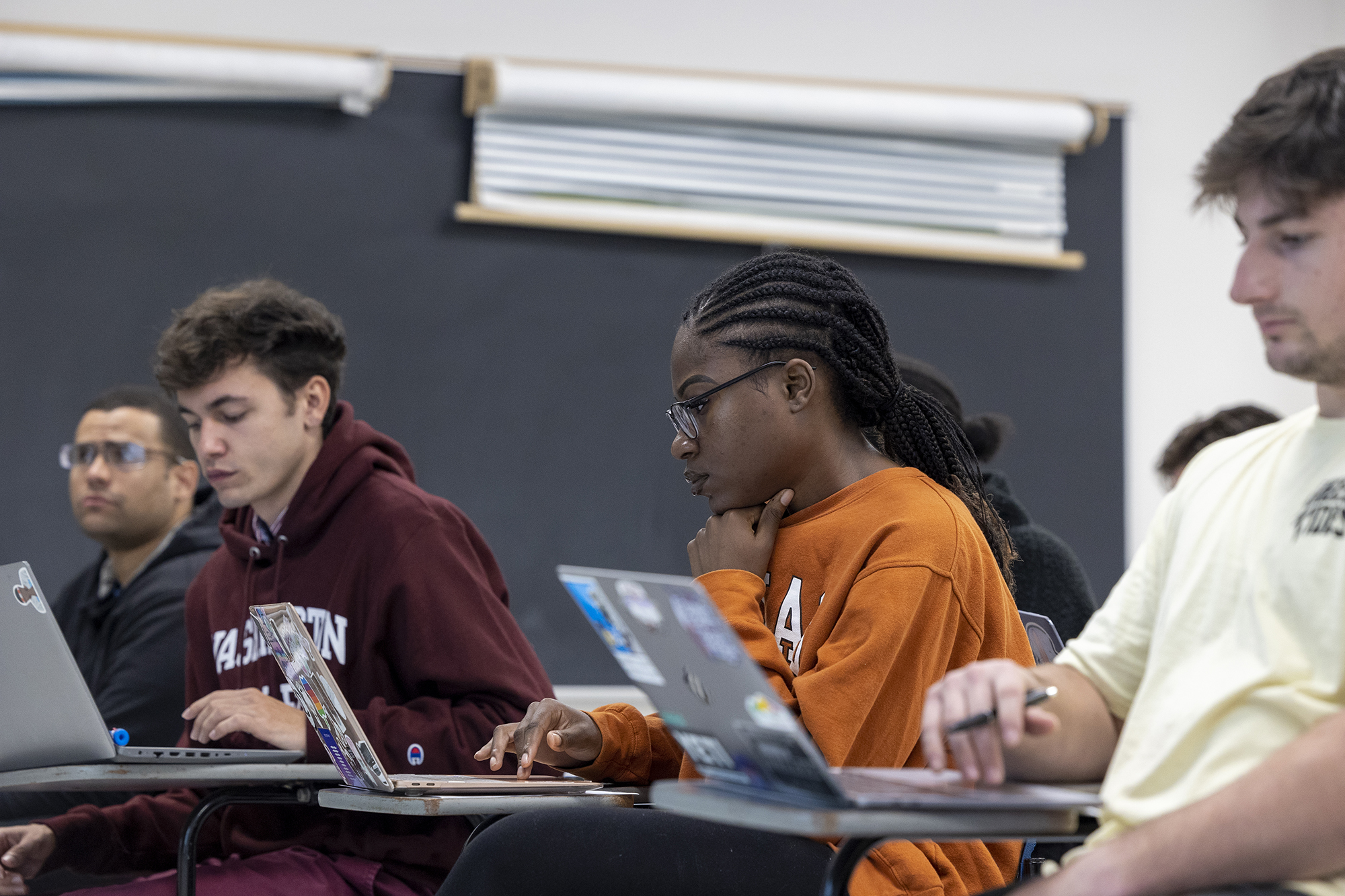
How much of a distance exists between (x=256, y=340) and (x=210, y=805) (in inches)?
34.3

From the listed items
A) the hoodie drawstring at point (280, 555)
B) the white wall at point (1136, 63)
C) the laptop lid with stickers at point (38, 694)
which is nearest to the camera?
the laptop lid with stickers at point (38, 694)

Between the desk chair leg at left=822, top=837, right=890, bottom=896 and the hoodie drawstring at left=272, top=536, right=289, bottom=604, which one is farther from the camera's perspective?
the hoodie drawstring at left=272, top=536, right=289, bottom=604

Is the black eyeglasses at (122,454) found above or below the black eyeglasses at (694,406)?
below

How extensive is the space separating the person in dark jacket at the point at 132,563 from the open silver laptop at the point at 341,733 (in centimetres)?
119

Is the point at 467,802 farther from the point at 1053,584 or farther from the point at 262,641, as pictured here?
the point at 1053,584

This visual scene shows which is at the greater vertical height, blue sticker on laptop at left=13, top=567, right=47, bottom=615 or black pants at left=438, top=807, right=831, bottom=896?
blue sticker on laptop at left=13, top=567, right=47, bottom=615

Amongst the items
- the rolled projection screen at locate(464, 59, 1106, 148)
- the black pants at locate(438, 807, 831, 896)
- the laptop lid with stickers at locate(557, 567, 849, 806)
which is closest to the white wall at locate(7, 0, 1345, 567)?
the rolled projection screen at locate(464, 59, 1106, 148)

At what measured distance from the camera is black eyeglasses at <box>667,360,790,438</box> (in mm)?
1710

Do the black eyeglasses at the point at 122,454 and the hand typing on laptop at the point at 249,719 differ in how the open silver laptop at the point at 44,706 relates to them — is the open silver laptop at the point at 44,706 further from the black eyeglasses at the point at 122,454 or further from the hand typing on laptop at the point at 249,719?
the black eyeglasses at the point at 122,454

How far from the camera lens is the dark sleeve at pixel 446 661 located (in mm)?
1998

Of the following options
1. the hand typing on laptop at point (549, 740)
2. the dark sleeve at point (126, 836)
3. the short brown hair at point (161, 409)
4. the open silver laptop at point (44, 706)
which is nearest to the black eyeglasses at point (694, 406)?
the hand typing on laptop at point (549, 740)

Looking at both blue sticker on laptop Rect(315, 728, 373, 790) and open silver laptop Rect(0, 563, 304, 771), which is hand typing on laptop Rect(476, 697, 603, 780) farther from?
open silver laptop Rect(0, 563, 304, 771)

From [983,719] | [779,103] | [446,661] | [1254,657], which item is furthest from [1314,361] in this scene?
[779,103]

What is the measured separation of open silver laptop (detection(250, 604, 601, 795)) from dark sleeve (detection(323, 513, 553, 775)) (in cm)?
33
